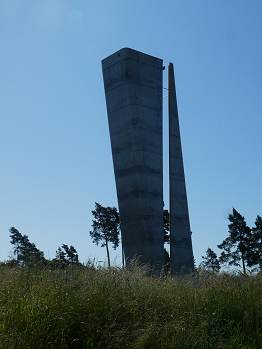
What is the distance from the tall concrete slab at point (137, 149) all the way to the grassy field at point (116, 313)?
9.38 meters

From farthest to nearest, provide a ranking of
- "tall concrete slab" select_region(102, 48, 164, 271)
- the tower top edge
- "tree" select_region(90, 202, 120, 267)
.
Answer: "tree" select_region(90, 202, 120, 267) < the tower top edge < "tall concrete slab" select_region(102, 48, 164, 271)

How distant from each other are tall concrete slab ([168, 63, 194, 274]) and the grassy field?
10727 millimetres

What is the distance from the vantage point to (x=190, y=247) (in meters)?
Result: 19.0

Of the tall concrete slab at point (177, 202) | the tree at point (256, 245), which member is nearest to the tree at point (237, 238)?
the tree at point (256, 245)

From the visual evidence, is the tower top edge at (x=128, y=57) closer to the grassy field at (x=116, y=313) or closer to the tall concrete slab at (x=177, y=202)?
the tall concrete slab at (x=177, y=202)

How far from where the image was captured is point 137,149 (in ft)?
57.5

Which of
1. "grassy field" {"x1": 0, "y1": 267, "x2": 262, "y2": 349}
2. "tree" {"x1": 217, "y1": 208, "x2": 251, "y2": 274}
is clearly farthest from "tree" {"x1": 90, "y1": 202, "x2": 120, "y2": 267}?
"grassy field" {"x1": 0, "y1": 267, "x2": 262, "y2": 349}

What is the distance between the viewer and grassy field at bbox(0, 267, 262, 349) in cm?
497

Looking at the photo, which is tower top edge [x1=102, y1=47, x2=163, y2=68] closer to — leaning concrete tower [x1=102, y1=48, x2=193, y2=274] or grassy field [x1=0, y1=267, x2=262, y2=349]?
leaning concrete tower [x1=102, y1=48, x2=193, y2=274]

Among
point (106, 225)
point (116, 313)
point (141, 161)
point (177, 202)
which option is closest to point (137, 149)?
point (141, 161)

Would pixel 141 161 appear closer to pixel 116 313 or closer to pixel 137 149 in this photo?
pixel 137 149

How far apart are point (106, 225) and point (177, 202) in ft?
77.0

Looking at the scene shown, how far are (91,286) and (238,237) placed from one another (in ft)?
140

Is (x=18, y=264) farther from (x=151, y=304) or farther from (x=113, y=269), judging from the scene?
(x=151, y=304)
